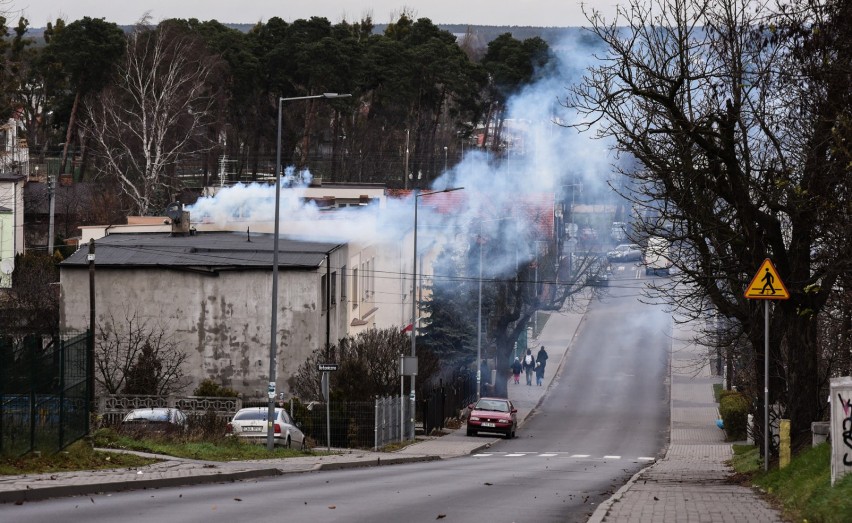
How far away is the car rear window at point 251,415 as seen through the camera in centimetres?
3085

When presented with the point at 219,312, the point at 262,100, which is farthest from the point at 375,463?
the point at 262,100

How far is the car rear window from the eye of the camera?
30853mm

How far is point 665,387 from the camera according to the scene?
62.9 meters

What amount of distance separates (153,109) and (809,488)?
175 ft

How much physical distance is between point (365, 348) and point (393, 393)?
263 centimetres

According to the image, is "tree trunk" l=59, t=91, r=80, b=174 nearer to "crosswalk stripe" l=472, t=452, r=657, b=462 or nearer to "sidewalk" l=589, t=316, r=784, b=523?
"sidewalk" l=589, t=316, r=784, b=523

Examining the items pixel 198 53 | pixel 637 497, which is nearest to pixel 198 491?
pixel 637 497

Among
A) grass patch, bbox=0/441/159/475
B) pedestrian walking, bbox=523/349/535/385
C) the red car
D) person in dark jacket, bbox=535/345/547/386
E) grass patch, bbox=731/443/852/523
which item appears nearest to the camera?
grass patch, bbox=731/443/852/523

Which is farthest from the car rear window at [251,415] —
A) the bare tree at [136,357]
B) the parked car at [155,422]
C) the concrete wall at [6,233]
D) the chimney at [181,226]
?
the concrete wall at [6,233]

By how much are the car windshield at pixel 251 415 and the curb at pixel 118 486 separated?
9.77 metres

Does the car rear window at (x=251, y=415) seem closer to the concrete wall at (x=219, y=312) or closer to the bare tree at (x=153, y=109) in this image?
the concrete wall at (x=219, y=312)

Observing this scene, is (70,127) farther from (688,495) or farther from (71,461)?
(688,495)

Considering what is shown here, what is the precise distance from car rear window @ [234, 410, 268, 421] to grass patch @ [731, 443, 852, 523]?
13262mm

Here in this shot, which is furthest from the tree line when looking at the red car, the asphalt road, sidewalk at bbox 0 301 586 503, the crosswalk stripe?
sidewalk at bbox 0 301 586 503
